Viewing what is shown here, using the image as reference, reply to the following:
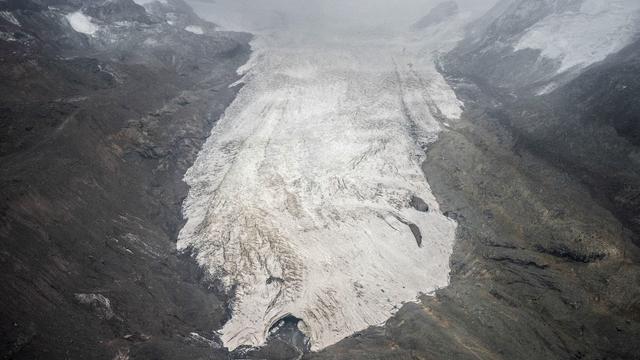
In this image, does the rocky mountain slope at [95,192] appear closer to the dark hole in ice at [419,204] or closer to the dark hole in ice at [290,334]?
the dark hole in ice at [290,334]

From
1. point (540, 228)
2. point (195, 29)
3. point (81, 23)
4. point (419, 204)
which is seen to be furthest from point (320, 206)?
point (195, 29)

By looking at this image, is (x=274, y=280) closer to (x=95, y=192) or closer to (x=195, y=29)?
(x=95, y=192)

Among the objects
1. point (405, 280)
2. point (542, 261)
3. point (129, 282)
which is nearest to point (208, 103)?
point (129, 282)

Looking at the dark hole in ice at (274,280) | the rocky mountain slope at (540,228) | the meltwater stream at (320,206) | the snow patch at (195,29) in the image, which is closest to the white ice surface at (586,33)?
the rocky mountain slope at (540,228)

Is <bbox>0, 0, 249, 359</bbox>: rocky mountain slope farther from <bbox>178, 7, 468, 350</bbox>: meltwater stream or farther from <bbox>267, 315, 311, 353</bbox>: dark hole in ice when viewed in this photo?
<bbox>267, 315, 311, 353</bbox>: dark hole in ice

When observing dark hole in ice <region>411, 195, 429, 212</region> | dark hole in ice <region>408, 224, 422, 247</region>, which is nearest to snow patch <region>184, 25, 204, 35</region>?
dark hole in ice <region>411, 195, 429, 212</region>
